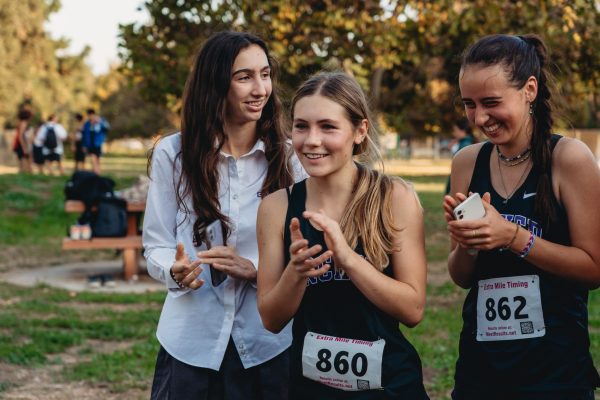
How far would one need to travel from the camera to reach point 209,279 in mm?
3012

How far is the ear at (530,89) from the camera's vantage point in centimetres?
263

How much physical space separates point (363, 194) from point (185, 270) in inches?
25.8

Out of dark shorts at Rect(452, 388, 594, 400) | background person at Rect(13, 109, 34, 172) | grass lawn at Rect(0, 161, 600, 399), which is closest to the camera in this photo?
dark shorts at Rect(452, 388, 594, 400)

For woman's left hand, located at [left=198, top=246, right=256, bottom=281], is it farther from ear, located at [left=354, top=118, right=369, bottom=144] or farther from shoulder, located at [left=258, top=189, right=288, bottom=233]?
ear, located at [left=354, top=118, right=369, bottom=144]

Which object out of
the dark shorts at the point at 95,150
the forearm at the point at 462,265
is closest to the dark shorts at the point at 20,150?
the dark shorts at the point at 95,150


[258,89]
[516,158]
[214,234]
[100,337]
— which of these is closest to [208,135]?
[258,89]

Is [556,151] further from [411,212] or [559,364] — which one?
[559,364]

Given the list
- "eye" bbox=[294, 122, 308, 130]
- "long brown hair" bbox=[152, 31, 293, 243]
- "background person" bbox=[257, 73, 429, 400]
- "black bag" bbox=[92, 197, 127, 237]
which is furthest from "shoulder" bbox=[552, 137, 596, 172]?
"black bag" bbox=[92, 197, 127, 237]

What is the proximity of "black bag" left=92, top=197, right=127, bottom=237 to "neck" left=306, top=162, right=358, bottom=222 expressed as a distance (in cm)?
772

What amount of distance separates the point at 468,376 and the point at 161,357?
1.11m

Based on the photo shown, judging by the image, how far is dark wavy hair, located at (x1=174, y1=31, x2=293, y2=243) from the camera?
302 centimetres

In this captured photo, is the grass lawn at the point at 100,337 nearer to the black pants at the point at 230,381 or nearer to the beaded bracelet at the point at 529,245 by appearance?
the black pants at the point at 230,381

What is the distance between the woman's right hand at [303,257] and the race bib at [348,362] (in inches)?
10.3

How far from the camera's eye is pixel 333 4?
13344 mm
